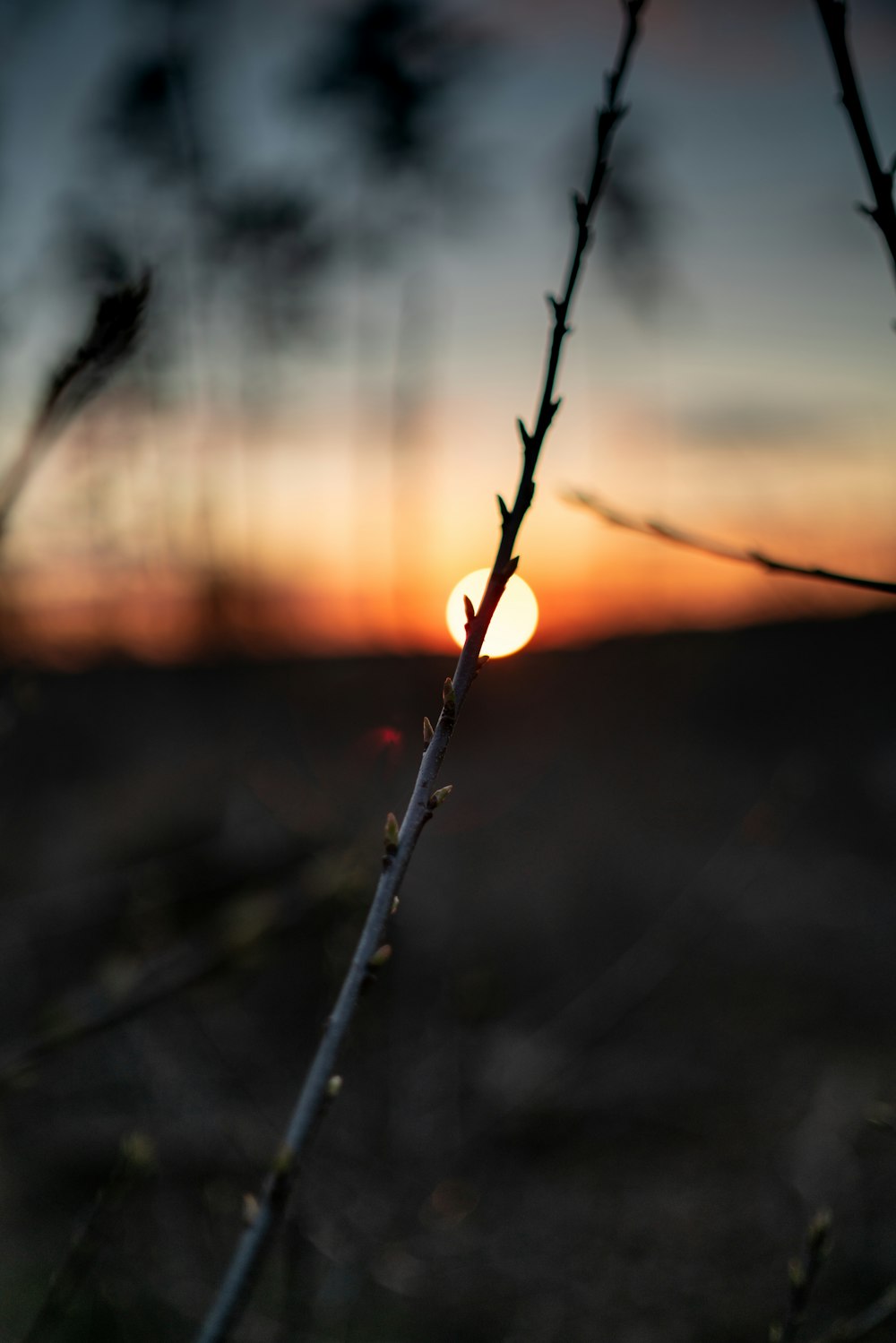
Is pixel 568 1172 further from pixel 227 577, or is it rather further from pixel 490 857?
pixel 227 577

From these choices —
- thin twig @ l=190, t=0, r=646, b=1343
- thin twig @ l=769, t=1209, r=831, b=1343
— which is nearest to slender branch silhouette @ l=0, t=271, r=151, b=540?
thin twig @ l=190, t=0, r=646, b=1343

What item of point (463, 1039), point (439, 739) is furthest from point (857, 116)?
point (463, 1039)

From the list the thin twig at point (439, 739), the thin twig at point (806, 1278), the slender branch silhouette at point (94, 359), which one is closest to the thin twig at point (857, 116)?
the thin twig at point (439, 739)

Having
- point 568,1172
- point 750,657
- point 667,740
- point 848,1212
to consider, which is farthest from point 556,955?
point 750,657

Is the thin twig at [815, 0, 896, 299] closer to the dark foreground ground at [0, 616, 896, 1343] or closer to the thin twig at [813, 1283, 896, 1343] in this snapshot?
the dark foreground ground at [0, 616, 896, 1343]

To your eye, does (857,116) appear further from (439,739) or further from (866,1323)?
(866,1323)

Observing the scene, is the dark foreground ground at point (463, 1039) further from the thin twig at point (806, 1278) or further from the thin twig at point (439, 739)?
the thin twig at point (439, 739)
